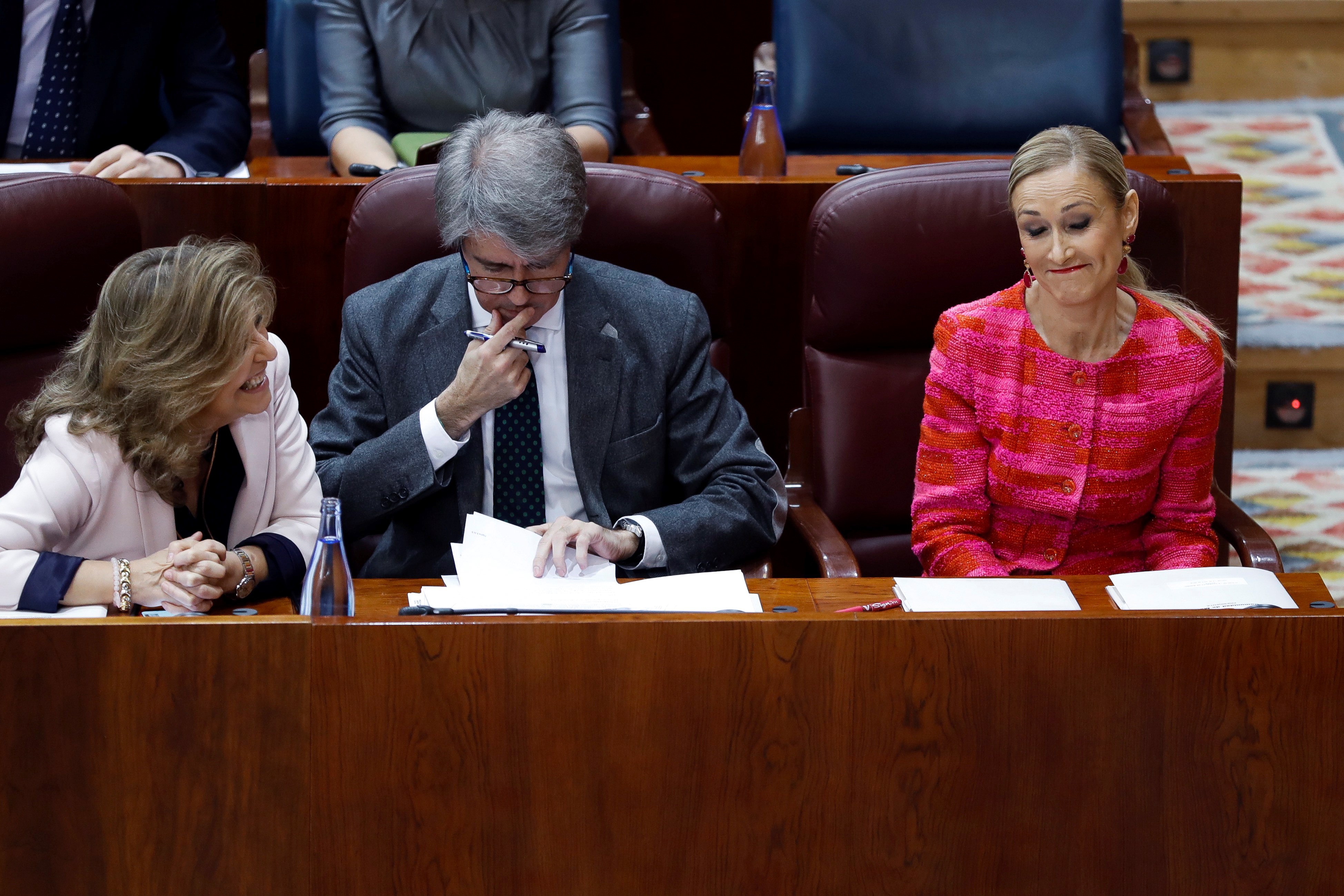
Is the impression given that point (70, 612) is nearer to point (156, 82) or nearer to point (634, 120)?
point (156, 82)

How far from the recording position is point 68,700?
1.15 meters

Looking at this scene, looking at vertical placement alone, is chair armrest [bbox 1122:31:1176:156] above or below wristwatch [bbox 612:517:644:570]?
above

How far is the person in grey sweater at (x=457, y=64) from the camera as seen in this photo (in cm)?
260

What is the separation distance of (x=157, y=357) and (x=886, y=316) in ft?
3.04

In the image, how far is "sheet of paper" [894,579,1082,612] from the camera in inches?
55.5

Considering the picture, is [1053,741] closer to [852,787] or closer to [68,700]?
[852,787]

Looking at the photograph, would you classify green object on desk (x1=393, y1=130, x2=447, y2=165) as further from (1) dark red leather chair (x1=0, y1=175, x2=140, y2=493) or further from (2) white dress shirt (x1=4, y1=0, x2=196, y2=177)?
(1) dark red leather chair (x1=0, y1=175, x2=140, y2=493)

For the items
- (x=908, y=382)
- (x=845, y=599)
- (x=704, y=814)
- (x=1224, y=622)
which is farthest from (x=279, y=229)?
(x=1224, y=622)

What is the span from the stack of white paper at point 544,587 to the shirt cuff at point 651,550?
0.12 meters

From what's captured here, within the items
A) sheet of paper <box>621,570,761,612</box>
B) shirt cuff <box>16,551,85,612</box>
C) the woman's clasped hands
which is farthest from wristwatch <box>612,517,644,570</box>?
shirt cuff <box>16,551,85,612</box>

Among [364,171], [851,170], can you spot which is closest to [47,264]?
[364,171]

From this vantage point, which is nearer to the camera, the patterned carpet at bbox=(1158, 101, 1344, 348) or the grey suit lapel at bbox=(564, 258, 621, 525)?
the grey suit lapel at bbox=(564, 258, 621, 525)

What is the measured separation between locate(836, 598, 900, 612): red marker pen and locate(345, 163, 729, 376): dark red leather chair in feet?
2.07

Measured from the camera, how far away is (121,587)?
4.84 feet
